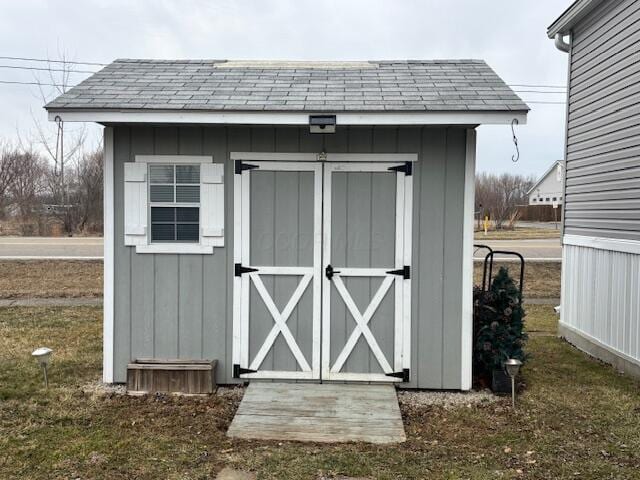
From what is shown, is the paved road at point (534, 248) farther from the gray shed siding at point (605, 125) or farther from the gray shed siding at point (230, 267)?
the gray shed siding at point (230, 267)

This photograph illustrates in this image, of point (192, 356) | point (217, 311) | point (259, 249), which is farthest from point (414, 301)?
point (192, 356)

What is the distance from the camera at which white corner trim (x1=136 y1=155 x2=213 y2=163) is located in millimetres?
4668

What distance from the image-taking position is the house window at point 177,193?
4703 mm

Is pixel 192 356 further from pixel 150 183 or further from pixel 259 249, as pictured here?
pixel 150 183

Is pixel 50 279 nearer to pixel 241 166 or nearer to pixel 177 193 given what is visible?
pixel 177 193

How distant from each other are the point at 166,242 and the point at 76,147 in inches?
747

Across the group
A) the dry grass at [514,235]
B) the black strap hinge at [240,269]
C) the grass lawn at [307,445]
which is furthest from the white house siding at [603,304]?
the dry grass at [514,235]

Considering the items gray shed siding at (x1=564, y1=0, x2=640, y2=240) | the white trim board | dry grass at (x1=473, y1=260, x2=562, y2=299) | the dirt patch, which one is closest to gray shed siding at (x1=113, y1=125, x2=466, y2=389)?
the white trim board

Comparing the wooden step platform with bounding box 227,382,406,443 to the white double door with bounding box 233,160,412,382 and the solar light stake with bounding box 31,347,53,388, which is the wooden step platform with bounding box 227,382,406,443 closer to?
the white double door with bounding box 233,160,412,382

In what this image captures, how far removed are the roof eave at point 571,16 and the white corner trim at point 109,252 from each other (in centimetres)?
541

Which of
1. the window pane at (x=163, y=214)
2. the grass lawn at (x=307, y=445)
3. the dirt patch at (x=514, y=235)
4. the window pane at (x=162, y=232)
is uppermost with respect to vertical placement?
the window pane at (x=163, y=214)

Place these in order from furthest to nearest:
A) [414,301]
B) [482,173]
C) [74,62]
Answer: [482,173] → [74,62] → [414,301]

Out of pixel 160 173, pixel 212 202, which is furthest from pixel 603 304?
pixel 160 173

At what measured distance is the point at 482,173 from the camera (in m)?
40.6
